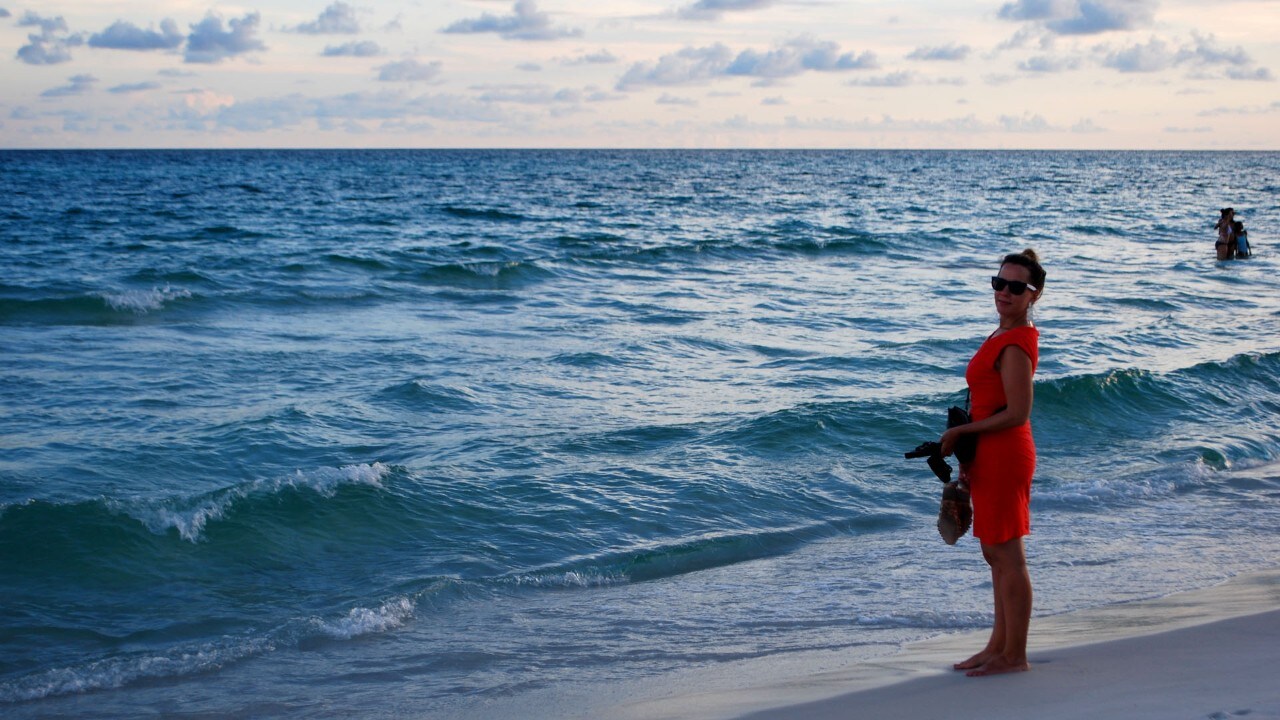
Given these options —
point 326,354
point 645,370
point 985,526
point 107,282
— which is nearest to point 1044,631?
point 985,526

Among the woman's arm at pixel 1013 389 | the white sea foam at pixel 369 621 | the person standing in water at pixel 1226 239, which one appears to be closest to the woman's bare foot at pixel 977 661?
the woman's arm at pixel 1013 389

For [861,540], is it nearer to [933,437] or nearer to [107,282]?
[933,437]

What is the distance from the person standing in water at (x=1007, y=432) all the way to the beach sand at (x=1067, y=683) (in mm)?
328

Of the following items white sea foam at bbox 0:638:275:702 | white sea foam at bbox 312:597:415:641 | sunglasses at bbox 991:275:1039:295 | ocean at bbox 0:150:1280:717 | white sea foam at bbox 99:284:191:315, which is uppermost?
sunglasses at bbox 991:275:1039:295

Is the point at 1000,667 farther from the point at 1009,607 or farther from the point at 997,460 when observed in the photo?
the point at 997,460

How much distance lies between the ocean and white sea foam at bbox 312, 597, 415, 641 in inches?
0.7

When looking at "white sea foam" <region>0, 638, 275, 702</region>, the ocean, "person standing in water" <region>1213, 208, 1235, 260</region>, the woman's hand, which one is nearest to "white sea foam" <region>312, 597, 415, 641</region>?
the ocean

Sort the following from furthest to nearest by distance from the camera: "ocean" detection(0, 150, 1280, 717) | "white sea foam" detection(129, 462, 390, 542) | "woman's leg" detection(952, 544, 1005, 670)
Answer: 1. "white sea foam" detection(129, 462, 390, 542)
2. "ocean" detection(0, 150, 1280, 717)
3. "woman's leg" detection(952, 544, 1005, 670)

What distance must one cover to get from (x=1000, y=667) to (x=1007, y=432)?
0.96 metres

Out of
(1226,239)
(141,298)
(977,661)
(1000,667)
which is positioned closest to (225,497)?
(977,661)

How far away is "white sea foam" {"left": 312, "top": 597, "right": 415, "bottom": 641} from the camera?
5.50m

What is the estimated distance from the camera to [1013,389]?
3.84m

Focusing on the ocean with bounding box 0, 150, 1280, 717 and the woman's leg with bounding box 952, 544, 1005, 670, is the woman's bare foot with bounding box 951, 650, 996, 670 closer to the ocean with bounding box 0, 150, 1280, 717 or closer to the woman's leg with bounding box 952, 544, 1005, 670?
the woman's leg with bounding box 952, 544, 1005, 670

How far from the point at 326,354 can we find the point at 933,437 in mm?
7300
